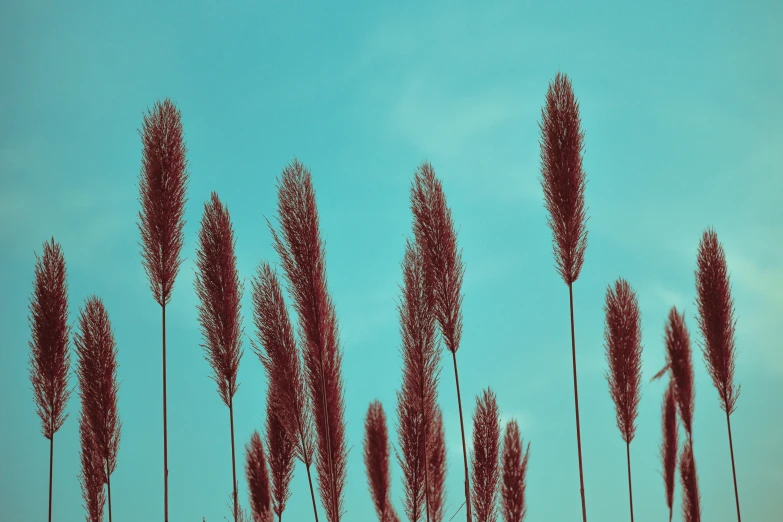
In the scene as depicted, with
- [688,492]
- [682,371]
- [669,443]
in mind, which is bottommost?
[688,492]

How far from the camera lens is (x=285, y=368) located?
5.77m

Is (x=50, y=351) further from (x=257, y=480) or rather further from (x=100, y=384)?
(x=257, y=480)

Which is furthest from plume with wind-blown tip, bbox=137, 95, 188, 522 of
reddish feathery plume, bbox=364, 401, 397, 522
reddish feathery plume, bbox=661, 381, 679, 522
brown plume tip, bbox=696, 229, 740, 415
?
reddish feathery plume, bbox=661, 381, 679, 522

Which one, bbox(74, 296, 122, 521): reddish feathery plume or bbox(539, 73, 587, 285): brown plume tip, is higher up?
bbox(539, 73, 587, 285): brown plume tip

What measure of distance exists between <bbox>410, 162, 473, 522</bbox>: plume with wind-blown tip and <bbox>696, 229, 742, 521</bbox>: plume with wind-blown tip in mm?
2828

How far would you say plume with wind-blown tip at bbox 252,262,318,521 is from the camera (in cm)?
576

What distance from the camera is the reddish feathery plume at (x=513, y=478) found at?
6855mm

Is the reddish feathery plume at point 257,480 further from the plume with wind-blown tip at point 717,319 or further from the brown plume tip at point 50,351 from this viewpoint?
the plume with wind-blown tip at point 717,319

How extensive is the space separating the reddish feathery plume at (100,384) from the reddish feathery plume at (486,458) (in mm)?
3276

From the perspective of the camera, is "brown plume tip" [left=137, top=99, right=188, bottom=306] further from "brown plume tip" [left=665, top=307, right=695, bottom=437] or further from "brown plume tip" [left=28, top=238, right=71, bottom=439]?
"brown plume tip" [left=665, top=307, right=695, bottom=437]

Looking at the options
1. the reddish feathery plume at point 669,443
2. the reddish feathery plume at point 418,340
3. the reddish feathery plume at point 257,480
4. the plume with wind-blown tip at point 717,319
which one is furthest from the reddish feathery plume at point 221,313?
the reddish feathery plume at point 669,443

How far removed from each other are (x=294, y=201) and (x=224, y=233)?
0.74 m

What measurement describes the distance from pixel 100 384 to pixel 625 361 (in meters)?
4.75

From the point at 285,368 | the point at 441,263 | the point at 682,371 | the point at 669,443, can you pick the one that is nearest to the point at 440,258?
the point at 441,263
